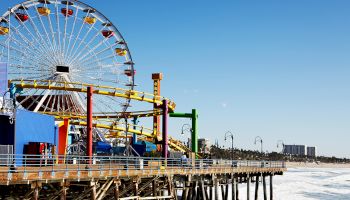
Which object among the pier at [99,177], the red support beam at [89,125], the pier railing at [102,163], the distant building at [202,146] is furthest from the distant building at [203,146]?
the red support beam at [89,125]

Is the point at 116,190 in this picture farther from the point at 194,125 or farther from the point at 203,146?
the point at 203,146

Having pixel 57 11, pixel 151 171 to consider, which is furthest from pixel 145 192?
pixel 57 11

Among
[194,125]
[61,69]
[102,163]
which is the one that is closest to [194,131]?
[194,125]

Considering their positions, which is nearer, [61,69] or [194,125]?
[61,69]

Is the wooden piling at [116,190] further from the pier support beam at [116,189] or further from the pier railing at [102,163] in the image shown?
the pier railing at [102,163]

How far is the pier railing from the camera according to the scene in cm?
2688

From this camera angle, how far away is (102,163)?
37.4 meters

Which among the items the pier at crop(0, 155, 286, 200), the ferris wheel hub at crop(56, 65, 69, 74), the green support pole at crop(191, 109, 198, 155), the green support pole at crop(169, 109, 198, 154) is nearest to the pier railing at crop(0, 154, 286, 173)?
the pier at crop(0, 155, 286, 200)

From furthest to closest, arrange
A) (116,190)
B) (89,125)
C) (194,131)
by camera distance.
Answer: (194,131), (89,125), (116,190)

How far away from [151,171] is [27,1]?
36746 millimetres

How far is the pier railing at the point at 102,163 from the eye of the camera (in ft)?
88.2

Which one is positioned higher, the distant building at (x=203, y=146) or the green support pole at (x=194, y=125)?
the green support pole at (x=194, y=125)

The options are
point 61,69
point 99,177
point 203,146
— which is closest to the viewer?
point 99,177

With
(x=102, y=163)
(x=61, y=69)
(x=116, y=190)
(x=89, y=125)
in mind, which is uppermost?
(x=61, y=69)
